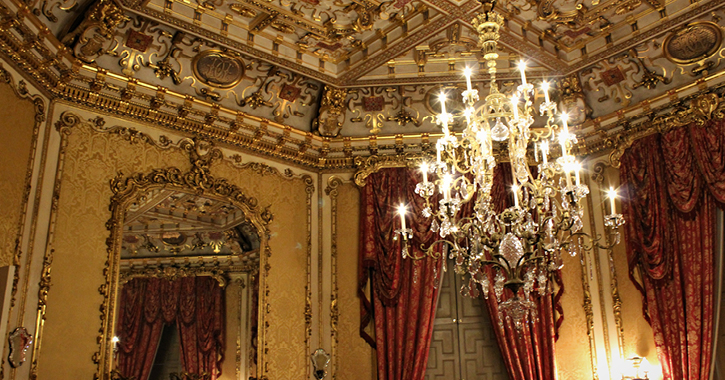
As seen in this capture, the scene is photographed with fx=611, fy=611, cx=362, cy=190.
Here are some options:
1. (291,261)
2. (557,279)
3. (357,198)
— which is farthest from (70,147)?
(557,279)

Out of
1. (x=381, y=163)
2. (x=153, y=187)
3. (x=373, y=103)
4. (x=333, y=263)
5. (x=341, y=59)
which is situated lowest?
(x=333, y=263)

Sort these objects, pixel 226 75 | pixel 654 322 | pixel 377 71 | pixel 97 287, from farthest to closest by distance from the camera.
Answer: pixel 377 71 → pixel 226 75 → pixel 654 322 → pixel 97 287

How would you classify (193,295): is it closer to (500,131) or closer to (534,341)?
(534,341)

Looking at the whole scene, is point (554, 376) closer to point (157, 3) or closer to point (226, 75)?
point (226, 75)

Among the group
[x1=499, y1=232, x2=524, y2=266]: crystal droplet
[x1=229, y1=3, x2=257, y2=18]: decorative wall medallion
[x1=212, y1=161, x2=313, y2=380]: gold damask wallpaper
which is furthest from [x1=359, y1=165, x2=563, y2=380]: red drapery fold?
Result: [x1=229, y1=3, x2=257, y2=18]: decorative wall medallion

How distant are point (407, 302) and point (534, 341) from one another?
149cm

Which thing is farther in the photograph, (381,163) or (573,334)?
(381,163)

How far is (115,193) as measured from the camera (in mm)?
5930

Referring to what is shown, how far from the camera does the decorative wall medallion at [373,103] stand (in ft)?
25.3

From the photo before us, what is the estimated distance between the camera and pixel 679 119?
21.5 ft

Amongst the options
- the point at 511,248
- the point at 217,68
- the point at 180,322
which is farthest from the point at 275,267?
the point at 511,248

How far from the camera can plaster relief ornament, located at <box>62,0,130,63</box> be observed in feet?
18.2

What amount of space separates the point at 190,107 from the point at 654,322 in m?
5.44

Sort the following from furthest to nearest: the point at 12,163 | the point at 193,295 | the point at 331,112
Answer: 1. the point at 331,112
2. the point at 193,295
3. the point at 12,163
